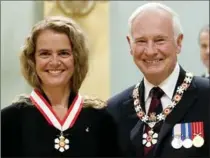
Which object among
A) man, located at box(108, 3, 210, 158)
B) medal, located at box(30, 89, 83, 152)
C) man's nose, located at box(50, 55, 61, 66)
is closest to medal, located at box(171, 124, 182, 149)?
man, located at box(108, 3, 210, 158)

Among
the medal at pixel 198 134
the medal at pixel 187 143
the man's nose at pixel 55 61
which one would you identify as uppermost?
the man's nose at pixel 55 61

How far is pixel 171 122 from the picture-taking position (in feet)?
8.19

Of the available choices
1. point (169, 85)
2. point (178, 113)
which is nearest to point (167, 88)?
point (169, 85)

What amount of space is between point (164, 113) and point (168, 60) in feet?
0.77

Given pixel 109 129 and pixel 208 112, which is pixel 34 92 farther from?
pixel 208 112

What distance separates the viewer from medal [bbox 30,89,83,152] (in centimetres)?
247

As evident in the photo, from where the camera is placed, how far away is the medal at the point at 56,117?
2475 millimetres

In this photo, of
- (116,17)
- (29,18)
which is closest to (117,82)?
(116,17)

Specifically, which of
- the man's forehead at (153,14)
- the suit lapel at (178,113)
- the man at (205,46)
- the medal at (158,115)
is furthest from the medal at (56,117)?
the man at (205,46)

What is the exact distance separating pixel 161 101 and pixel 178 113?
0.32 feet

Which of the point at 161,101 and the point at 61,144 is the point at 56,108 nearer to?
the point at 61,144

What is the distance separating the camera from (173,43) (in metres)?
2.58

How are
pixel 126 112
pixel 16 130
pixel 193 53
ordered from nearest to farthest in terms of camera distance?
pixel 16 130 → pixel 126 112 → pixel 193 53

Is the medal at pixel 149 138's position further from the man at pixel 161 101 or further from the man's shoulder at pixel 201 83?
the man's shoulder at pixel 201 83
